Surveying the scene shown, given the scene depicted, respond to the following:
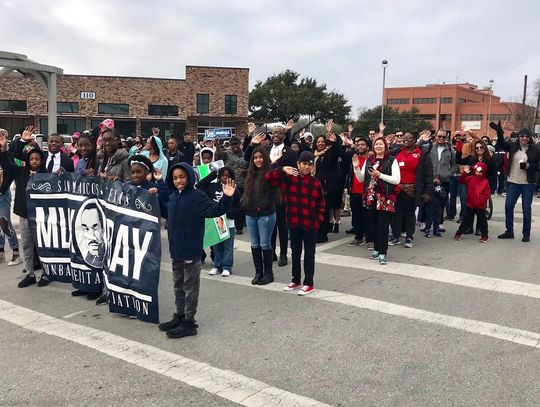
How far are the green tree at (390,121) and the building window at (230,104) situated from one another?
2927 cm

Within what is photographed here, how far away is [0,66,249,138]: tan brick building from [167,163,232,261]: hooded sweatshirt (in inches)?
1596

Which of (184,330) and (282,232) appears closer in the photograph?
(184,330)

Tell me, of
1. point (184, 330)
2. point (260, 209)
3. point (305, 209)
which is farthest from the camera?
point (260, 209)

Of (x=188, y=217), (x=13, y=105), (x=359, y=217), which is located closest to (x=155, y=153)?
(x=188, y=217)

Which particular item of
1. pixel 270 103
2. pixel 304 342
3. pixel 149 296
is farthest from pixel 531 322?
pixel 270 103

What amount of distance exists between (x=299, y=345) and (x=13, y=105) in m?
46.5

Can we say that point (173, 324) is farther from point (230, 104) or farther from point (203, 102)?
point (203, 102)

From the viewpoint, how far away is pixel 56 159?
6.99 metres

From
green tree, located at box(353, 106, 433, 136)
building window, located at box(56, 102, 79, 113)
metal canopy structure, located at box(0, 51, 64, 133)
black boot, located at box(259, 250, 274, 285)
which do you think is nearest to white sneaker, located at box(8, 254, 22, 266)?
black boot, located at box(259, 250, 274, 285)

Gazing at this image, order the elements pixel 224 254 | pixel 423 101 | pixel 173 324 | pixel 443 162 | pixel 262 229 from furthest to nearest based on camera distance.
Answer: pixel 423 101
pixel 443 162
pixel 224 254
pixel 262 229
pixel 173 324

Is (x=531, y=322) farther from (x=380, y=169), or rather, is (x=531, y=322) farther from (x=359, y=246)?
(x=359, y=246)

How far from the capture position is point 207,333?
459cm

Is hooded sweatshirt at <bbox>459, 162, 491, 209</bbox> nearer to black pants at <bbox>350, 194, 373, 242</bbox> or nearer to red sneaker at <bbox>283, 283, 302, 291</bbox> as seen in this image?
black pants at <bbox>350, 194, 373, 242</bbox>

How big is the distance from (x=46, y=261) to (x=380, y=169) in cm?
479
